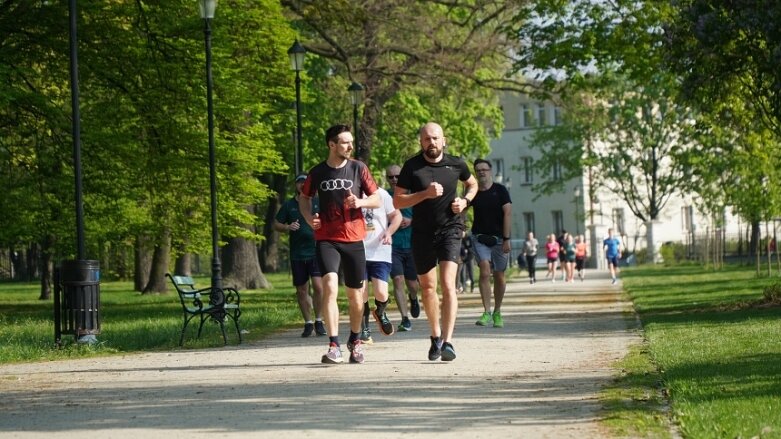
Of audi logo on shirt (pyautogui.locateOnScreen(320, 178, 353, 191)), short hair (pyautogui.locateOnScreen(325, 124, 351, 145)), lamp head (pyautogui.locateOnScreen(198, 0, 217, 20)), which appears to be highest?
lamp head (pyautogui.locateOnScreen(198, 0, 217, 20))

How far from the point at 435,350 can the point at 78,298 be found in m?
6.34

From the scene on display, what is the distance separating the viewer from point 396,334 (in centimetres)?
1816

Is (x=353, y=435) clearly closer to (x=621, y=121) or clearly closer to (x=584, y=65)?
(x=584, y=65)

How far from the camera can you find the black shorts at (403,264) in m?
19.4

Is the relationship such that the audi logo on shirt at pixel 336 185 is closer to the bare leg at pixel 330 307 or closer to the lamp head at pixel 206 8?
the bare leg at pixel 330 307

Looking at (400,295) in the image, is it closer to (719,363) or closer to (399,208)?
(399,208)

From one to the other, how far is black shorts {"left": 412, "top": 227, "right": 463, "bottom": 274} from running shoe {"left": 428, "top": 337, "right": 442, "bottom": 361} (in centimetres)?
63

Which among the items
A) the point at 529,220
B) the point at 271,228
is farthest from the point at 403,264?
the point at 529,220

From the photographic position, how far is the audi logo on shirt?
45.0ft

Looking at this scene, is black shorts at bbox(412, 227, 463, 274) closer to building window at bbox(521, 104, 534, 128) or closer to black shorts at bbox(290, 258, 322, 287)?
black shorts at bbox(290, 258, 322, 287)

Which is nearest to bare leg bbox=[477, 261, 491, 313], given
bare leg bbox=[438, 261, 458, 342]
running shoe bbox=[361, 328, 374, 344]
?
running shoe bbox=[361, 328, 374, 344]

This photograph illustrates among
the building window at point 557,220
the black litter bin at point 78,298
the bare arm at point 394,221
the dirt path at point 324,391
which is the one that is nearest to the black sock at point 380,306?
the dirt path at point 324,391

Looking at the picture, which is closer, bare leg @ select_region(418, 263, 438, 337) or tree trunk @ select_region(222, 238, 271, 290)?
bare leg @ select_region(418, 263, 438, 337)

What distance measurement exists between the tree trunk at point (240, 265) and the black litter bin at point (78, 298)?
23586mm
